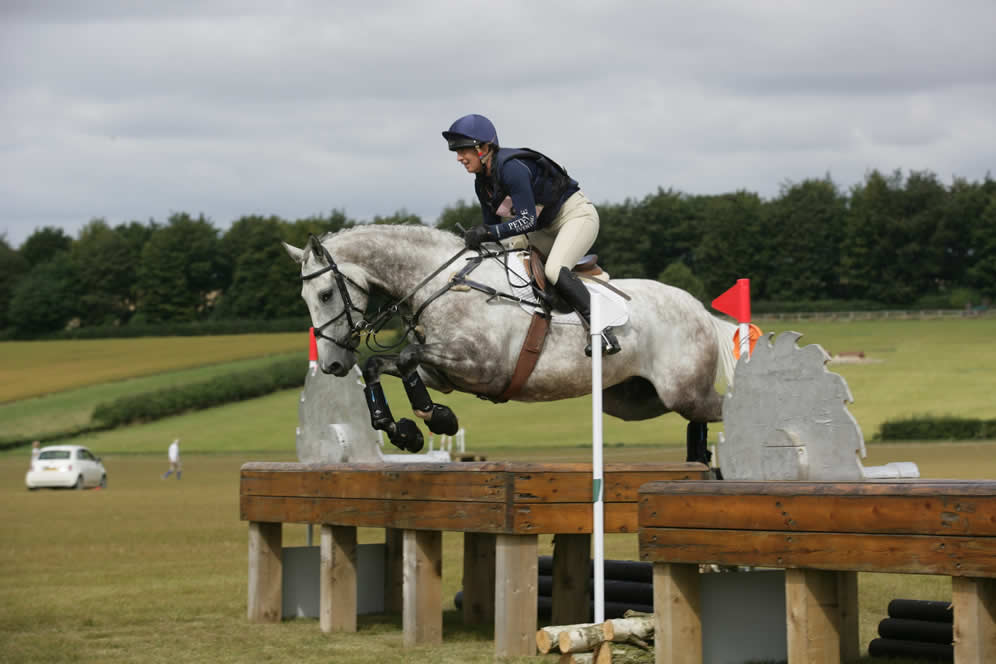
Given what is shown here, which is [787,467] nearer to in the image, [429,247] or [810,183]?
[429,247]

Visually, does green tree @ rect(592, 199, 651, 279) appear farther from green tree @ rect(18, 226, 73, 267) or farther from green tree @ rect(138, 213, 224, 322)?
green tree @ rect(18, 226, 73, 267)

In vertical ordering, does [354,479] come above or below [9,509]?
above

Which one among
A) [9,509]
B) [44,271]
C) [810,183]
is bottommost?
[9,509]

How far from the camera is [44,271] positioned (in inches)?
3861

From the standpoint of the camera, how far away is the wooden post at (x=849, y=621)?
6992 mm

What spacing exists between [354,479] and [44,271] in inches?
3798

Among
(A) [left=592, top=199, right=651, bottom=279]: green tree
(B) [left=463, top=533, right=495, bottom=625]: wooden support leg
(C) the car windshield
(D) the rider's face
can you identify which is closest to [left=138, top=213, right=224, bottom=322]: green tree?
(A) [left=592, top=199, right=651, bottom=279]: green tree

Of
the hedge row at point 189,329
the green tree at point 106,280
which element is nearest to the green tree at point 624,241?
the hedge row at point 189,329

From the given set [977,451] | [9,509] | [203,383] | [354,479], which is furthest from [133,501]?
[203,383]

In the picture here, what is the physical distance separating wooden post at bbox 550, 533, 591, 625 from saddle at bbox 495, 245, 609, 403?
1171mm

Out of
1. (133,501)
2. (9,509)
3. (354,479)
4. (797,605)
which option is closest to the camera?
(797,605)

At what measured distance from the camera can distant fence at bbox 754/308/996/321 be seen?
7450 cm

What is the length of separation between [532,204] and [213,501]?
18.7m

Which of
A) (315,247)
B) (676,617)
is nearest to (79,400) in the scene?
(315,247)
